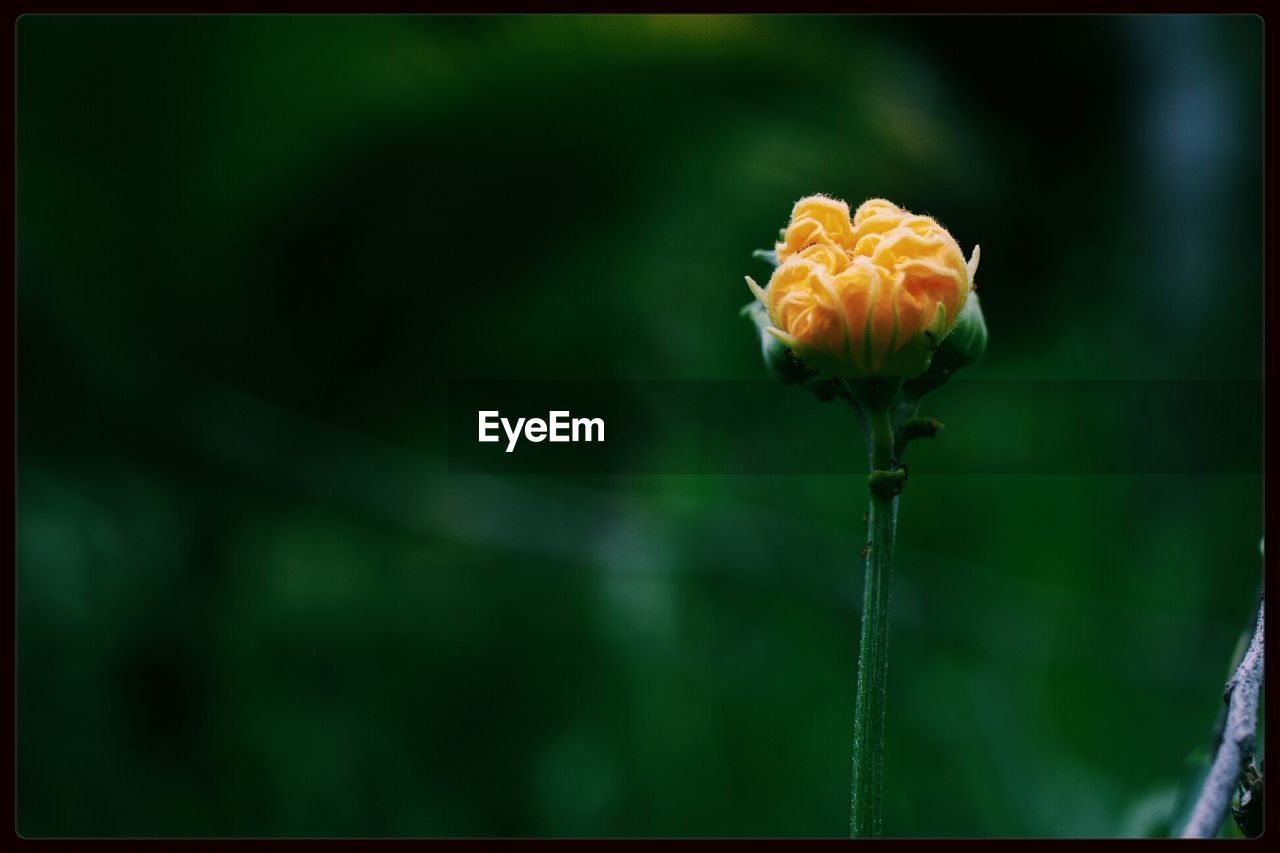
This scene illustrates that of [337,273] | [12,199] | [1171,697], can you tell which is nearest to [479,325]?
[337,273]

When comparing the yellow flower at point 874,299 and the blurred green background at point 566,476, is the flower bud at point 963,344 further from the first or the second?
the blurred green background at point 566,476

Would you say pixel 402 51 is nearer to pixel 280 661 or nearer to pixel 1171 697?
pixel 280 661

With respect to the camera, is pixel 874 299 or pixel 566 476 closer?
pixel 874 299

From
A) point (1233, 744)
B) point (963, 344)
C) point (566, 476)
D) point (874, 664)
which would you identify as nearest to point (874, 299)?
point (963, 344)

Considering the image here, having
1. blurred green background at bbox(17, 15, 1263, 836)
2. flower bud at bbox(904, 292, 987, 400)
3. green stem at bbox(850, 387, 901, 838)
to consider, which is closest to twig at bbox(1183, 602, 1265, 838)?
green stem at bbox(850, 387, 901, 838)

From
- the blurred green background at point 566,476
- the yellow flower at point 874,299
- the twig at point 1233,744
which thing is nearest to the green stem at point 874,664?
the yellow flower at point 874,299

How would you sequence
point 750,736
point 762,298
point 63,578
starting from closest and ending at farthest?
1. point 762,298
2. point 63,578
3. point 750,736

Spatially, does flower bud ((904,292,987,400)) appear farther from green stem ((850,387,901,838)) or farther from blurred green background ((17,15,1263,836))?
blurred green background ((17,15,1263,836))

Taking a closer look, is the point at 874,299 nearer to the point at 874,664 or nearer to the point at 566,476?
the point at 874,664
